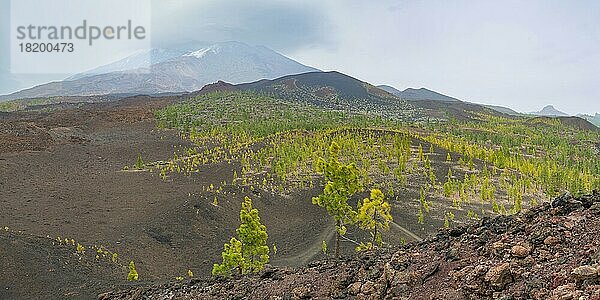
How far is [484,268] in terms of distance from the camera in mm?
5863

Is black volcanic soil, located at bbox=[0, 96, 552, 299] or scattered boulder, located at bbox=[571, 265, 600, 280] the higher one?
scattered boulder, located at bbox=[571, 265, 600, 280]

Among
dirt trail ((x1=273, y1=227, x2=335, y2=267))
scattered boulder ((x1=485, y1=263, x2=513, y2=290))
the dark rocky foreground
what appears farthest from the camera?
dirt trail ((x1=273, y1=227, x2=335, y2=267))

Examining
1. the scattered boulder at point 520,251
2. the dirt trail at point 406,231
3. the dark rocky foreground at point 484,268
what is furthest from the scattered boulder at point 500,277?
the dirt trail at point 406,231

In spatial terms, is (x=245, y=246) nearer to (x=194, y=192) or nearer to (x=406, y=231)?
(x=406, y=231)

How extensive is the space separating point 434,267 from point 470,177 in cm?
3365

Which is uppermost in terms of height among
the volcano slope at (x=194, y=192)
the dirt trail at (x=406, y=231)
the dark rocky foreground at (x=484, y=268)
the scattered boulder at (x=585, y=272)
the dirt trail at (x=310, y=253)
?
the scattered boulder at (x=585, y=272)

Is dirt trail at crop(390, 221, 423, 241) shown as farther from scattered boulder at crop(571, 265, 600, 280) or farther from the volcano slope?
scattered boulder at crop(571, 265, 600, 280)

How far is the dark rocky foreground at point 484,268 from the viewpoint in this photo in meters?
5.20

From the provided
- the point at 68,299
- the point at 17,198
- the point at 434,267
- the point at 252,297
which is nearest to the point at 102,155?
the point at 17,198

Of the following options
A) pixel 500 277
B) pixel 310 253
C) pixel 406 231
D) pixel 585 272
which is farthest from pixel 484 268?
pixel 406 231

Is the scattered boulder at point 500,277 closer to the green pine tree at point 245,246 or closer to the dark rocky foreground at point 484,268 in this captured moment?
the dark rocky foreground at point 484,268

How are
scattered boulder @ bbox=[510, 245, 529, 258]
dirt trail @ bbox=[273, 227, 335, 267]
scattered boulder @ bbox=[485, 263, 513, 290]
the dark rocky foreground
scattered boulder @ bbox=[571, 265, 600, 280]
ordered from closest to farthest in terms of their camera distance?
1. scattered boulder @ bbox=[571, 265, 600, 280]
2. the dark rocky foreground
3. scattered boulder @ bbox=[485, 263, 513, 290]
4. scattered boulder @ bbox=[510, 245, 529, 258]
5. dirt trail @ bbox=[273, 227, 335, 267]

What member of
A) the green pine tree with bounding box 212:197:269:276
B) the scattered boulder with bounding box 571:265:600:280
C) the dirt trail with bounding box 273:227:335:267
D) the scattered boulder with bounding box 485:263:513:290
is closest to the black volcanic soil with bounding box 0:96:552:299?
the dirt trail with bounding box 273:227:335:267

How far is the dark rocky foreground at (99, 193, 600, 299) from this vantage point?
5.20 metres
